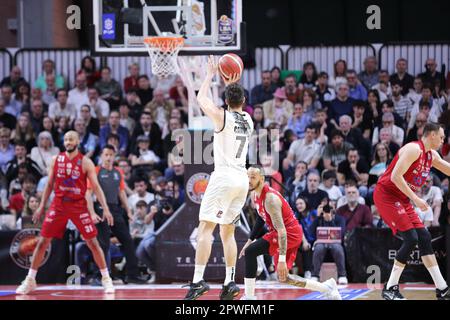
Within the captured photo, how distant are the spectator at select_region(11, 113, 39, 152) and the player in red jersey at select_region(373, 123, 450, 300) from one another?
8.23 metres

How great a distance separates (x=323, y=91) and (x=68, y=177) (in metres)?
6.09

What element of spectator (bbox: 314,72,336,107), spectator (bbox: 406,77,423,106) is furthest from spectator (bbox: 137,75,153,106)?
spectator (bbox: 406,77,423,106)

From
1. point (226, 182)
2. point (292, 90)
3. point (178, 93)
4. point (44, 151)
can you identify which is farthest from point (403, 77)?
point (226, 182)

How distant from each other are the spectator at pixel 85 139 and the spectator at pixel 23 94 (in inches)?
54.3

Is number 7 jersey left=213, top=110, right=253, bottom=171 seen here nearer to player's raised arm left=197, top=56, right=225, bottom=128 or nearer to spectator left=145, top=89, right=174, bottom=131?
player's raised arm left=197, top=56, right=225, bottom=128

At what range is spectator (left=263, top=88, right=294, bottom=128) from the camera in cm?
1647

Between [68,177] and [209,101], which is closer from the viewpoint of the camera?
[209,101]

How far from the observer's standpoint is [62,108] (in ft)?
56.4

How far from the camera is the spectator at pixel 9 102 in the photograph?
17516mm

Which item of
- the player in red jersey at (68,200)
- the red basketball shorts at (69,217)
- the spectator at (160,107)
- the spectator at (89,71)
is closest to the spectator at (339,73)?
the spectator at (160,107)

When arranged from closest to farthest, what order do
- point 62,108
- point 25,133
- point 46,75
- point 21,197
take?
point 21,197
point 25,133
point 62,108
point 46,75

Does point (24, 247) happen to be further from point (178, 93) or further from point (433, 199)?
point (433, 199)

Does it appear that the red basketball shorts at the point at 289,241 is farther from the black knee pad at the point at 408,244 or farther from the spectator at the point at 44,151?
the spectator at the point at 44,151

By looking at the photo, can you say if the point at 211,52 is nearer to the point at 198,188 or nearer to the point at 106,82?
the point at 198,188
